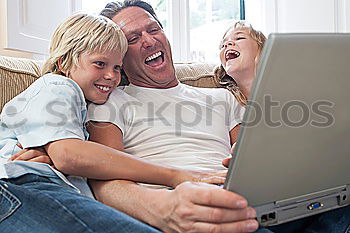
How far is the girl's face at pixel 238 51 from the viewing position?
66.2 inches

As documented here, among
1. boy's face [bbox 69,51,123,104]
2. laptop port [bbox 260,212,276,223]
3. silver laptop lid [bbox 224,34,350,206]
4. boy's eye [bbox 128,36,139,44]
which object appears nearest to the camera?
silver laptop lid [bbox 224,34,350,206]

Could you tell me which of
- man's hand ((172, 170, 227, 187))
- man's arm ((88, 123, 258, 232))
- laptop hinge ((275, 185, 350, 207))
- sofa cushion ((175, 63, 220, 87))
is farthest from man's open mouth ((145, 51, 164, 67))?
laptop hinge ((275, 185, 350, 207))

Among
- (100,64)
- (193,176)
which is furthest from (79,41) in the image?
(193,176)

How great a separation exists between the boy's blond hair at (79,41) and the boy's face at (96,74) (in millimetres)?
13

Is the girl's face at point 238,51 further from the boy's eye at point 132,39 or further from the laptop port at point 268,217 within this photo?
the laptop port at point 268,217

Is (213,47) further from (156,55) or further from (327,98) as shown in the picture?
(327,98)

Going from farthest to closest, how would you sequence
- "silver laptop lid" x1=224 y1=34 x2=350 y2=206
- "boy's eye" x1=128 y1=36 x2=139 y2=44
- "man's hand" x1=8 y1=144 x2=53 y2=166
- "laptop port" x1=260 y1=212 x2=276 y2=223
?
"boy's eye" x1=128 y1=36 x2=139 y2=44 < "man's hand" x1=8 y1=144 x2=53 y2=166 < "laptop port" x1=260 y1=212 x2=276 y2=223 < "silver laptop lid" x1=224 y1=34 x2=350 y2=206

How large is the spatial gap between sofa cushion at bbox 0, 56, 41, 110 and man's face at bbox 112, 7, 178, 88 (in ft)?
0.92

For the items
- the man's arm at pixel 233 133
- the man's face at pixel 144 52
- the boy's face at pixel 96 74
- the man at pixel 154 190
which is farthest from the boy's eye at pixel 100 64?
the man's arm at pixel 233 133

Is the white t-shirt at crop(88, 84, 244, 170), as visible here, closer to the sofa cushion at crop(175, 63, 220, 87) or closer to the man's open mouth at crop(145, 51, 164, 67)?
the man's open mouth at crop(145, 51, 164, 67)

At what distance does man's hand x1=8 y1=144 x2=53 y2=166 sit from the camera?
1.08 metres

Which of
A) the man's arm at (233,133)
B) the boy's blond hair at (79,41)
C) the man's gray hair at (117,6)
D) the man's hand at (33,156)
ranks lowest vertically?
the man's arm at (233,133)

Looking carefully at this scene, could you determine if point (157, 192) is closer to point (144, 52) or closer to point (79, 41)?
point (79, 41)

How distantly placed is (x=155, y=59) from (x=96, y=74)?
316 millimetres
